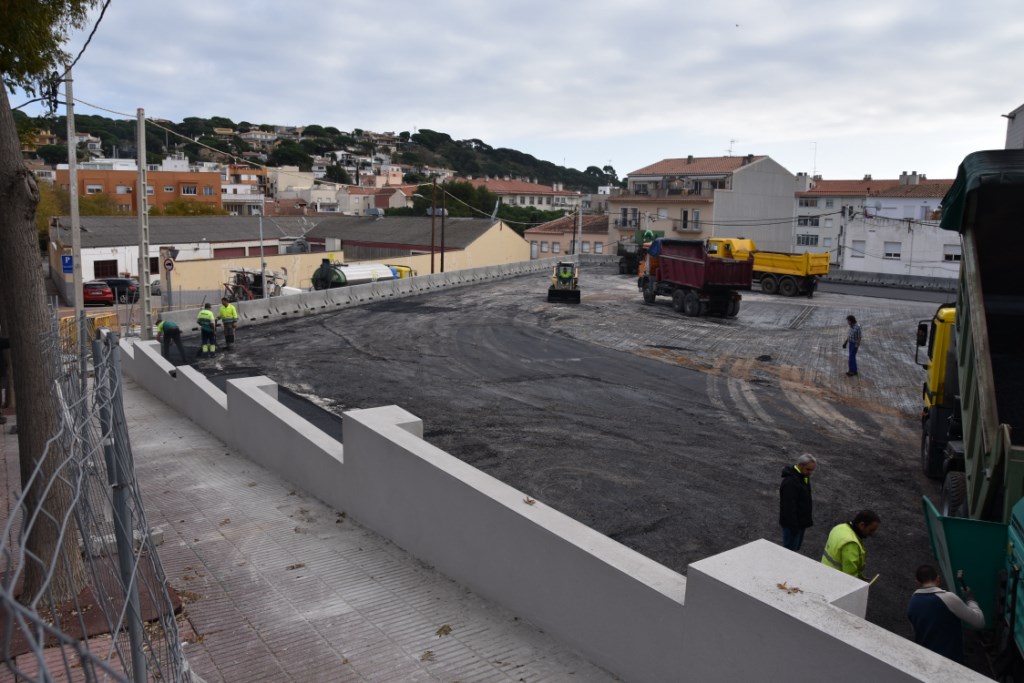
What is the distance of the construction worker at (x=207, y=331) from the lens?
2181 cm

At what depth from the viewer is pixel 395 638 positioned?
6.55m

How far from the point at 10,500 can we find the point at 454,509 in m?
5.14

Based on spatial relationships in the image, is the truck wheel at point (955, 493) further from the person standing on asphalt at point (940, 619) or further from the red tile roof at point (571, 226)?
the red tile roof at point (571, 226)

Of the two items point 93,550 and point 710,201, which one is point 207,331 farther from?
point 710,201

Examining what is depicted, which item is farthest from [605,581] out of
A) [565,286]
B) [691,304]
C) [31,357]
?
[565,286]

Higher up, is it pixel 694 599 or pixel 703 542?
pixel 694 599

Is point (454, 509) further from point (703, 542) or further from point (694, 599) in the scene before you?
point (703, 542)

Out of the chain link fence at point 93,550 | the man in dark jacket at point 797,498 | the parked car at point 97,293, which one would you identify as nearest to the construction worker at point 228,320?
the chain link fence at point 93,550

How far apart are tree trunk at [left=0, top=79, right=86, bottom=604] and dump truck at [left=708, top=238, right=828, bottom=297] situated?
29.9 m

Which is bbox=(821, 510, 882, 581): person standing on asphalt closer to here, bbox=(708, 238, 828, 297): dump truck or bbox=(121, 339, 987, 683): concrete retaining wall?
bbox=(121, 339, 987, 683): concrete retaining wall

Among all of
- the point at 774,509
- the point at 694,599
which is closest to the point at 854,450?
the point at 774,509

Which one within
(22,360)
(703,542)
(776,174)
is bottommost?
(703,542)

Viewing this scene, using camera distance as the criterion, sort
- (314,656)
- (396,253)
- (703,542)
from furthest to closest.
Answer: (396,253)
(703,542)
(314,656)

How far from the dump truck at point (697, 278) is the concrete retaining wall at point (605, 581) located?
20795 mm
